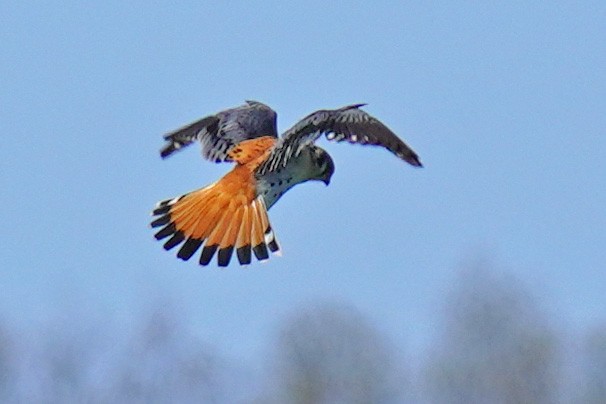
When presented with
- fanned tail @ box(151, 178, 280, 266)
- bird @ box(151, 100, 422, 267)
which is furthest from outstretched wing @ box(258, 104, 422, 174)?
fanned tail @ box(151, 178, 280, 266)

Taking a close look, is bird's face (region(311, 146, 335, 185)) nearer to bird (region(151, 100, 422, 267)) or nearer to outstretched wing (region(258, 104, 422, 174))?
bird (region(151, 100, 422, 267))

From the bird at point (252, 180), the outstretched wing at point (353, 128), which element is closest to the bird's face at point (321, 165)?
the bird at point (252, 180)

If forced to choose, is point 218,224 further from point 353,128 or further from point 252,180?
point 353,128

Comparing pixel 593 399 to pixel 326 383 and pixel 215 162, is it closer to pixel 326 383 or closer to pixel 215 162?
pixel 326 383

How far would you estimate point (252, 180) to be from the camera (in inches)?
486

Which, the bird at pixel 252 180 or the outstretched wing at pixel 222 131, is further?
the outstretched wing at pixel 222 131

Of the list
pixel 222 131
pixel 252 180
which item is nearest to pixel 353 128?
pixel 252 180

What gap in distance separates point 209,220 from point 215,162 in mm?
597

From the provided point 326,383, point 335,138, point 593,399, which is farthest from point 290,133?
point 326,383

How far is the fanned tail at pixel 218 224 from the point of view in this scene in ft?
39.5

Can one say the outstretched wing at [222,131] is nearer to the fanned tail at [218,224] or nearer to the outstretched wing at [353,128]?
the fanned tail at [218,224]

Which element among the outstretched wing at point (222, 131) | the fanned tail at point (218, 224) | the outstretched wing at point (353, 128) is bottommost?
the fanned tail at point (218, 224)

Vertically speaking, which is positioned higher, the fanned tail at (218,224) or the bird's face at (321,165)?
the bird's face at (321,165)

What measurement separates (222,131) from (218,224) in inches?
28.4
